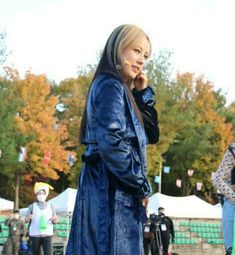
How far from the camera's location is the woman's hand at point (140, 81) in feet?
11.9

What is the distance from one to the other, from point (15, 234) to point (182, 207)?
398 inches

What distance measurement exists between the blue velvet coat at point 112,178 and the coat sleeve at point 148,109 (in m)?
0.09

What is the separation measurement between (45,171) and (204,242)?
21.3m

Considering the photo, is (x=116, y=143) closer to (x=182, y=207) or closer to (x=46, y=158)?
(x=182, y=207)

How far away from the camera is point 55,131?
153 feet

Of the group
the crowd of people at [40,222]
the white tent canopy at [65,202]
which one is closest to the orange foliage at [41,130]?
the white tent canopy at [65,202]

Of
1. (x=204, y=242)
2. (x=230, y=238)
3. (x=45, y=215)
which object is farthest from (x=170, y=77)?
(x=230, y=238)

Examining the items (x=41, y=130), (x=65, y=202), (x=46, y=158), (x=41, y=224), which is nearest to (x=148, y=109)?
(x=41, y=224)

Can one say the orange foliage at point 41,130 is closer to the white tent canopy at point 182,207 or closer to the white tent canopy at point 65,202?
the white tent canopy at point 182,207

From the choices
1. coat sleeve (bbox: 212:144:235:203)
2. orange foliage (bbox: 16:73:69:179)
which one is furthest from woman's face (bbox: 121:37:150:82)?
orange foliage (bbox: 16:73:69:179)

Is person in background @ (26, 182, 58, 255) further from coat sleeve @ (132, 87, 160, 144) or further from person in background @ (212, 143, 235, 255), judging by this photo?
coat sleeve @ (132, 87, 160, 144)

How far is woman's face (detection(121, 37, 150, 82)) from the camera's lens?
11.6 feet

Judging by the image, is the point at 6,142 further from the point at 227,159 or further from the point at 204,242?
the point at 227,159

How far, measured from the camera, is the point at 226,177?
5.40 meters
